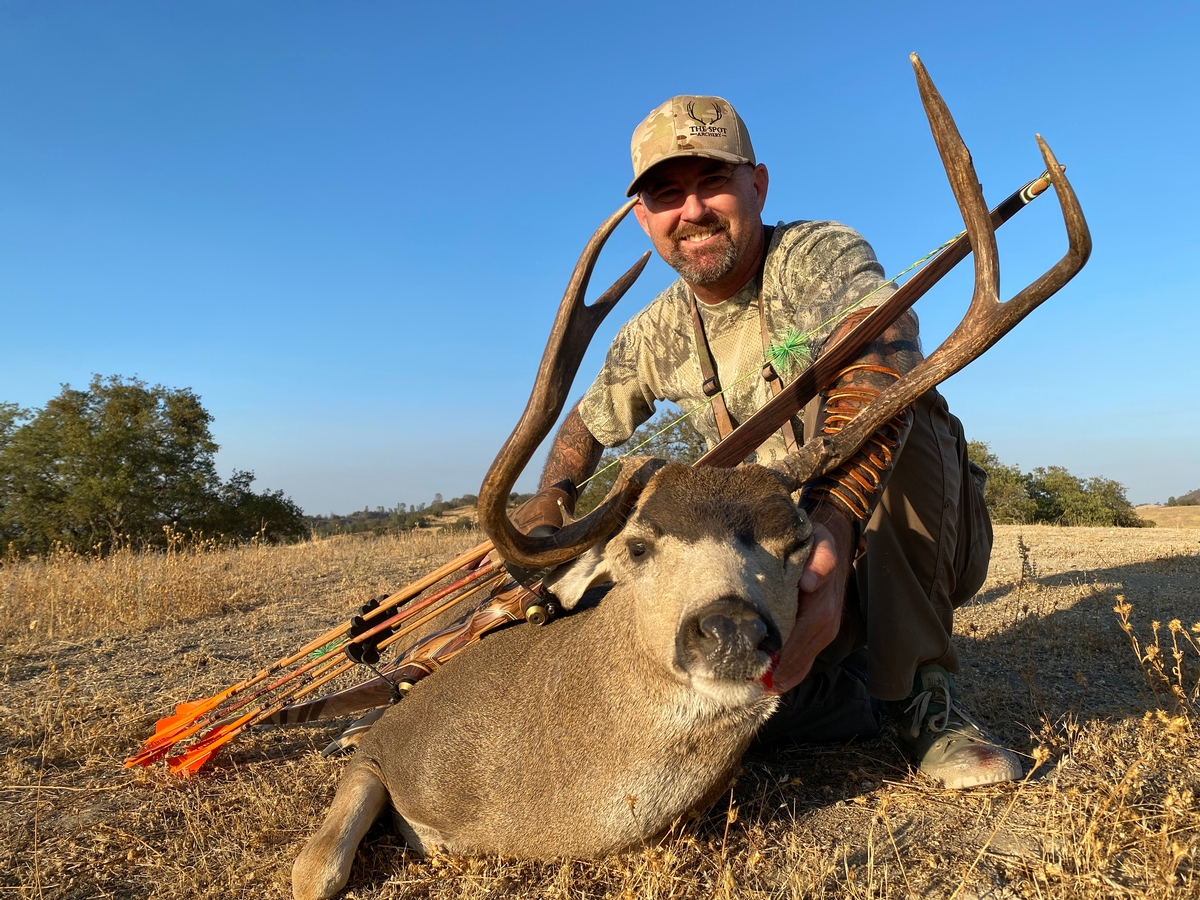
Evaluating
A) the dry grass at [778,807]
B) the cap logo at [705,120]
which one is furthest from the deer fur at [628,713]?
the cap logo at [705,120]

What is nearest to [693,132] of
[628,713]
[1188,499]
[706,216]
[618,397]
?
[706,216]

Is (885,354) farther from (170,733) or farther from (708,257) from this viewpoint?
(170,733)

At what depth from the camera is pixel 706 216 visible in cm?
486

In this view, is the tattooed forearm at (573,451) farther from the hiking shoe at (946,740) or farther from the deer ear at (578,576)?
the hiking shoe at (946,740)

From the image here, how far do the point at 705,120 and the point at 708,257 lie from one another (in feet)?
2.70

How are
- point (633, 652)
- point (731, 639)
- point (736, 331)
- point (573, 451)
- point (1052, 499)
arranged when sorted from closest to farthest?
point (731, 639)
point (633, 652)
point (736, 331)
point (573, 451)
point (1052, 499)

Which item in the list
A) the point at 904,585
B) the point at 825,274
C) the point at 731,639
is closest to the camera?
the point at 731,639

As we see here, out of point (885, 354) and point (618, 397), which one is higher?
point (618, 397)

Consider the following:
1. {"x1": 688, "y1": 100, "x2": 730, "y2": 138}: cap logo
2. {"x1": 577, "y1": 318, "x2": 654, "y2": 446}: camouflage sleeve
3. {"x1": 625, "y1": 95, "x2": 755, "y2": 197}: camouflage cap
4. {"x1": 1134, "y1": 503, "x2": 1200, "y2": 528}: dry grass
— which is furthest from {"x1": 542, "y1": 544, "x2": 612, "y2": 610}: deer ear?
{"x1": 1134, "y1": 503, "x2": 1200, "y2": 528}: dry grass

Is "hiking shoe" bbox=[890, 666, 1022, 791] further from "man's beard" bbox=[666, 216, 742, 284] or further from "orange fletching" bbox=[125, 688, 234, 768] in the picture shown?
"orange fletching" bbox=[125, 688, 234, 768]

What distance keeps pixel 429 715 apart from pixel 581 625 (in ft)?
2.68

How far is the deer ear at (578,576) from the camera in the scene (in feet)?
11.1

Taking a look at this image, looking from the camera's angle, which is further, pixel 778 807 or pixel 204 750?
pixel 204 750

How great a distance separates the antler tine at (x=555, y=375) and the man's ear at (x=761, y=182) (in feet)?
8.36
